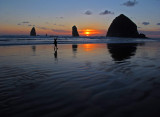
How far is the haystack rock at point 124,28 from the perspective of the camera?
137 m

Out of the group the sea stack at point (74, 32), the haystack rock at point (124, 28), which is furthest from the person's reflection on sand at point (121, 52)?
the sea stack at point (74, 32)

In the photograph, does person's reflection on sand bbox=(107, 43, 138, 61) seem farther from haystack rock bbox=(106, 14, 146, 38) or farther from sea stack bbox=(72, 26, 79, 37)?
sea stack bbox=(72, 26, 79, 37)

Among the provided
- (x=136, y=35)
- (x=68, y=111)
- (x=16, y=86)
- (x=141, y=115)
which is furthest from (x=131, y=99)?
(x=136, y=35)

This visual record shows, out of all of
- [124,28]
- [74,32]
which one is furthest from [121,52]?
[74,32]

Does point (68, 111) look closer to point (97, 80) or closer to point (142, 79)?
point (97, 80)

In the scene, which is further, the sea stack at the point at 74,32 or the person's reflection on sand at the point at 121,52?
the sea stack at the point at 74,32

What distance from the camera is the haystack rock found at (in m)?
137

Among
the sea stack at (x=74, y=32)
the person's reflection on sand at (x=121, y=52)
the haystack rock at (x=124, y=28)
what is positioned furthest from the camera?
the sea stack at (x=74, y=32)

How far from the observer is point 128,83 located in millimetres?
5914

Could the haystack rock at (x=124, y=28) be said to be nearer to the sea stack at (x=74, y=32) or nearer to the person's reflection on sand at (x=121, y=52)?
the sea stack at (x=74, y=32)

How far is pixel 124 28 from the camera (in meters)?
144

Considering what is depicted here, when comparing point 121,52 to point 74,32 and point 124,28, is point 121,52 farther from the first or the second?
point 74,32

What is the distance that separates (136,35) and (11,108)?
14330 centimetres

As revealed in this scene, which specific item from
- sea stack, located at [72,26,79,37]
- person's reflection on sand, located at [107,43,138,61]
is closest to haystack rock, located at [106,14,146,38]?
sea stack, located at [72,26,79,37]
